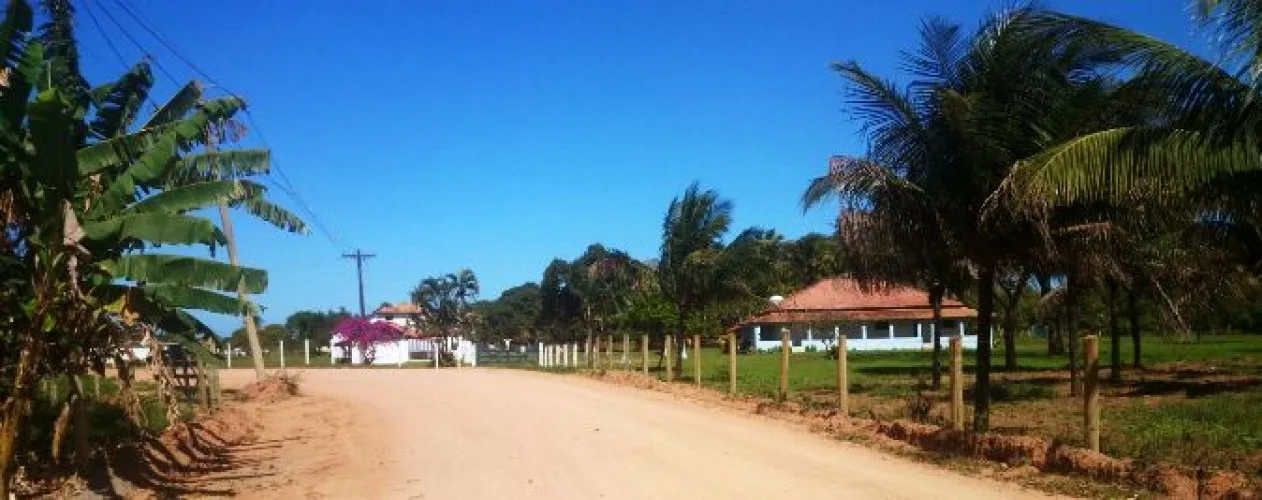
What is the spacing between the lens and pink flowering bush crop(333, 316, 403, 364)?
2237 inches

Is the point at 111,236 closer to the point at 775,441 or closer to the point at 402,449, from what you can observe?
the point at 402,449

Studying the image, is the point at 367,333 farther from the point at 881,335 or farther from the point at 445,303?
the point at 881,335

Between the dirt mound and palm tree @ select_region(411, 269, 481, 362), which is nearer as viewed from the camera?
the dirt mound

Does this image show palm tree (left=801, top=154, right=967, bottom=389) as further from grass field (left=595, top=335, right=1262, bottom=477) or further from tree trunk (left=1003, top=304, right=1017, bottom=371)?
tree trunk (left=1003, top=304, right=1017, bottom=371)

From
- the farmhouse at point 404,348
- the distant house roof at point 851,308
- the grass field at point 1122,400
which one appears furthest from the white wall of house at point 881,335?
the grass field at point 1122,400

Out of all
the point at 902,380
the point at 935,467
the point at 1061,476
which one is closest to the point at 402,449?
the point at 935,467

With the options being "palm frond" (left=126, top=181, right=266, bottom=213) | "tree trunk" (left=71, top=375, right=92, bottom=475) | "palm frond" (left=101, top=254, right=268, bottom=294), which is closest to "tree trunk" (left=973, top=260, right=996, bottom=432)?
"palm frond" (left=101, top=254, right=268, bottom=294)

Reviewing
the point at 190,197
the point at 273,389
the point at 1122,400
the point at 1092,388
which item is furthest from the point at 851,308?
the point at 190,197

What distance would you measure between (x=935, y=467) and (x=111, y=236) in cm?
891

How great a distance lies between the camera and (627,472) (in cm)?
1111

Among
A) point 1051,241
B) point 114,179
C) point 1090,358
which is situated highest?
point 114,179

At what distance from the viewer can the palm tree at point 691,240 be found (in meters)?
29.9

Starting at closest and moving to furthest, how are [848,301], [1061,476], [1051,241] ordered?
[1061,476]
[1051,241]
[848,301]

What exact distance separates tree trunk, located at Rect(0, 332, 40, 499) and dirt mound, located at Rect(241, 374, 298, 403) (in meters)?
16.6
